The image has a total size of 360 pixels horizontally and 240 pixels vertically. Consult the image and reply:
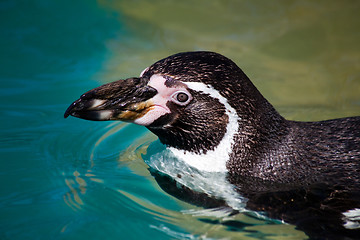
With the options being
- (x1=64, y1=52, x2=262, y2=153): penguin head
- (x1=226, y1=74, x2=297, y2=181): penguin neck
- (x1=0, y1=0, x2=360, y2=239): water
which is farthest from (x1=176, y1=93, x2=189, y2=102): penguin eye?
(x1=0, y1=0, x2=360, y2=239): water

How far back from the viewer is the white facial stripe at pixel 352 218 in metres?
3.05

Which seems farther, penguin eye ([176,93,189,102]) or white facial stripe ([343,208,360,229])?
penguin eye ([176,93,189,102])

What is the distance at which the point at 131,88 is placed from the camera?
320cm

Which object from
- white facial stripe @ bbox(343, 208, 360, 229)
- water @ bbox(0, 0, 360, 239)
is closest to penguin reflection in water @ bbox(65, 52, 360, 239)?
white facial stripe @ bbox(343, 208, 360, 229)

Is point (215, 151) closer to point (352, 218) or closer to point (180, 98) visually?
point (180, 98)

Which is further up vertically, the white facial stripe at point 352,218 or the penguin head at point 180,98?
the penguin head at point 180,98

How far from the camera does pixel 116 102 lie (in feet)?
10.3

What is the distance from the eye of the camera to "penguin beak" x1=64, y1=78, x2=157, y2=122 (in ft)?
10.3

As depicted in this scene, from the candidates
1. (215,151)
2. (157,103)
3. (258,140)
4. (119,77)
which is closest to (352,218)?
(258,140)

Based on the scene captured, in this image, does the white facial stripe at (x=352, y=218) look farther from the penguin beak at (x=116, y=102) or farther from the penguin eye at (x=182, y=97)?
the penguin beak at (x=116, y=102)

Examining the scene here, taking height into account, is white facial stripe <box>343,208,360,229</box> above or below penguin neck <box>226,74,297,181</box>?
below

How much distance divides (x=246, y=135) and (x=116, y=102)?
37.2 inches

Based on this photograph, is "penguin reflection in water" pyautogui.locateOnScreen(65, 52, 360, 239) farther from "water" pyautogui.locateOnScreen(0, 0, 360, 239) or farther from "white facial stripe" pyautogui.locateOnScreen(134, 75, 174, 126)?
"water" pyautogui.locateOnScreen(0, 0, 360, 239)

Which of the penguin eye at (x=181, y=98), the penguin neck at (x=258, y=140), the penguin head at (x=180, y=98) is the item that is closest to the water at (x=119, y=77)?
the penguin neck at (x=258, y=140)
